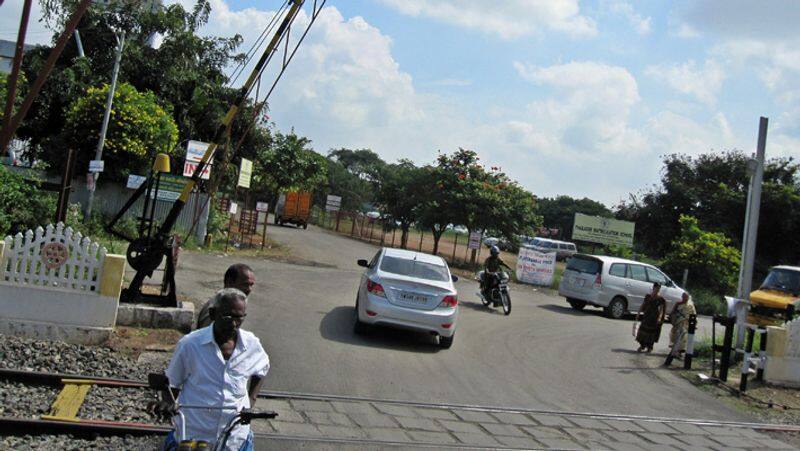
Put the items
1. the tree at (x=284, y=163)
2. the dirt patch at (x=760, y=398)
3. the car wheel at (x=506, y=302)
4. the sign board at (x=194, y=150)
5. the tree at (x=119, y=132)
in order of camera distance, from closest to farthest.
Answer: the dirt patch at (x=760, y=398), the car wheel at (x=506, y=302), the sign board at (x=194, y=150), the tree at (x=119, y=132), the tree at (x=284, y=163)

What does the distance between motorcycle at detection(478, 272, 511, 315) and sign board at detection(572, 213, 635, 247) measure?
2077 centimetres

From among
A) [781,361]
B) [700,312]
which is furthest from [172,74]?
[781,361]

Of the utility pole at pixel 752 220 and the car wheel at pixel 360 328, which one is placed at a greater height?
the utility pole at pixel 752 220

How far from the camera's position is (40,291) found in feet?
31.0

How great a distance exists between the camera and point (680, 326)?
551 inches

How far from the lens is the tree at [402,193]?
38625mm

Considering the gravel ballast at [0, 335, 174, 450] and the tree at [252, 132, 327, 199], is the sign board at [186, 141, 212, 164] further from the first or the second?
the gravel ballast at [0, 335, 174, 450]

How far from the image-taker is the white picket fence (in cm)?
947

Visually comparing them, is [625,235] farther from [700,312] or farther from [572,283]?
[572,283]

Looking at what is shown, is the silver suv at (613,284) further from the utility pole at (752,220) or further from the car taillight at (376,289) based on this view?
the car taillight at (376,289)

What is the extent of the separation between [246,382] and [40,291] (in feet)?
21.6

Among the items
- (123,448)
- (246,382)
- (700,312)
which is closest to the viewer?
(246,382)

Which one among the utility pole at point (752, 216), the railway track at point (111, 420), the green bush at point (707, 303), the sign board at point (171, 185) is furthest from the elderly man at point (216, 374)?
the green bush at point (707, 303)

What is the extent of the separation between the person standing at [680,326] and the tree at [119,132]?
18.2m
